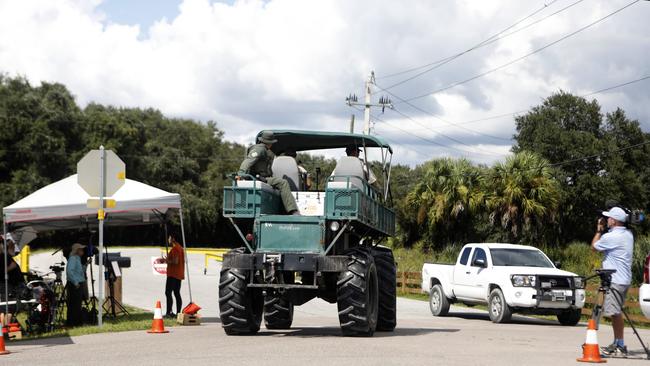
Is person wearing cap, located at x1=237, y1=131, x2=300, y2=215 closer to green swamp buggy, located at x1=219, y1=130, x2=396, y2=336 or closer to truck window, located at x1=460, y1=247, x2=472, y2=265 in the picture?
green swamp buggy, located at x1=219, y1=130, x2=396, y2=336

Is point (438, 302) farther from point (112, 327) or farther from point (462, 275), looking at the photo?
point (112, 327)

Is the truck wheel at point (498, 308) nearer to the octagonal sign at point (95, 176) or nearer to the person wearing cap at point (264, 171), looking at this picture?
the person wearing cap at point (264, 171)

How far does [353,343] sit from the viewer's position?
535 inches

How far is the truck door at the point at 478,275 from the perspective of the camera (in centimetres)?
2291

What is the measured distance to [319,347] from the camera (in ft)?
42.5

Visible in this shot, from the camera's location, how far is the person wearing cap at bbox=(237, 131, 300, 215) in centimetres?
1532

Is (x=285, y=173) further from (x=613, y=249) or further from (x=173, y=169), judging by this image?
(x=173, y=169)

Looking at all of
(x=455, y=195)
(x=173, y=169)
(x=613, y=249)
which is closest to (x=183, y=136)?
(x=173, y=169)

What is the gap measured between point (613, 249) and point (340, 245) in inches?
185

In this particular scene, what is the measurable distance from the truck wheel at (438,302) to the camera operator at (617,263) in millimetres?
12116

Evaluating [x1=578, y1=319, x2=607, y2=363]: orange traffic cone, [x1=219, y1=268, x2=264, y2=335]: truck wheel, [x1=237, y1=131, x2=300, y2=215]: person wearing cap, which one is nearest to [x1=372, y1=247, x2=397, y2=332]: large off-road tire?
[x1=237, y1=131, x2=300, y2=215]: person wearing cap

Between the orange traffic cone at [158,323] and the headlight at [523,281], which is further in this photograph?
the headlight at [523,281]

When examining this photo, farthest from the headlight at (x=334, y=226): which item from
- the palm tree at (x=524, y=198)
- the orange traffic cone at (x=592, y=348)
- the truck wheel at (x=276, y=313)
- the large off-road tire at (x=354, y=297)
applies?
the palm tree at (x=524, y=198)

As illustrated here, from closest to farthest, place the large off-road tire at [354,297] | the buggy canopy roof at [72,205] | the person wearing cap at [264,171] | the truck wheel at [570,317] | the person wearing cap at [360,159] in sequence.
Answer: the large off-road tire at [354,297], the person wearing cap at [264,171], the person wearing cap at [360,159], the buggy canopy roof at [72,205], the truck wheel at [570,317]
